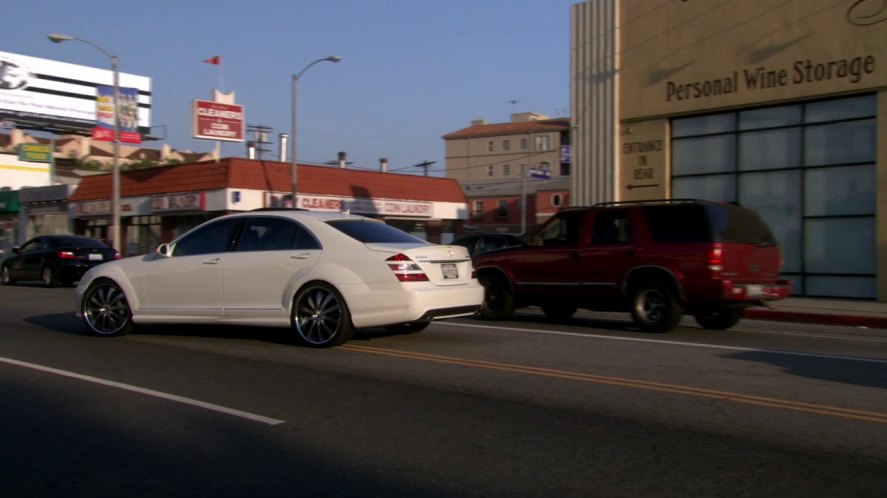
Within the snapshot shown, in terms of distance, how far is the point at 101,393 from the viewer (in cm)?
738

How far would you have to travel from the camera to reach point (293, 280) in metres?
9.60

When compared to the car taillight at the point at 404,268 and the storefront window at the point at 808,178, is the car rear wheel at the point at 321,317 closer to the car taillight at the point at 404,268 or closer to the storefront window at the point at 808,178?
the car taillight at the point at 404,268

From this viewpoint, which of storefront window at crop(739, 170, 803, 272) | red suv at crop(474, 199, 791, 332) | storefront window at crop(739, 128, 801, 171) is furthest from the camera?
storefront window at crop(739, 170, 803, 272)

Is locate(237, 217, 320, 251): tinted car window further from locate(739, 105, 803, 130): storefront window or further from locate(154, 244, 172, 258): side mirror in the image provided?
locate(739, 105, 803, 130): storefront window

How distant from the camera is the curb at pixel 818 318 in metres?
14.2

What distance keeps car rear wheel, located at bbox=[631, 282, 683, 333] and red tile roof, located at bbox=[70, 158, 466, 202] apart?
24.9m

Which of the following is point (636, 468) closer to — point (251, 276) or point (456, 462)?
point (456, 462)

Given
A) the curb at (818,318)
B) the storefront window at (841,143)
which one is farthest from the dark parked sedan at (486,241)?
the storefront window at (841,143)

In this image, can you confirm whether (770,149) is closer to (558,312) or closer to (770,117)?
(770,117)

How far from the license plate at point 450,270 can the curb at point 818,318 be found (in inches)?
303

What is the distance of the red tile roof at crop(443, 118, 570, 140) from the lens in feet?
276

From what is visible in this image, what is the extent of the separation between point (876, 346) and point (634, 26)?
42.2 ft

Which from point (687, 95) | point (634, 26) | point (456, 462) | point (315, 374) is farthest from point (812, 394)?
point (634, 26)

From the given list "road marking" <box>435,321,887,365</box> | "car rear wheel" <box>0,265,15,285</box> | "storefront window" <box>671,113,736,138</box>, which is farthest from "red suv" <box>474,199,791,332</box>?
"car rear wheel" <box>0,265,15,285</box>
